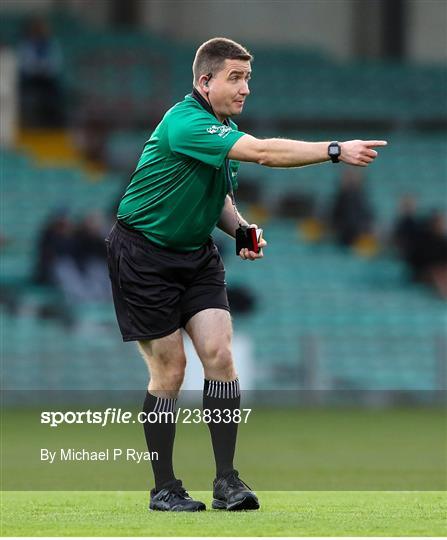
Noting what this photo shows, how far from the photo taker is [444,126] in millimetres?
26250

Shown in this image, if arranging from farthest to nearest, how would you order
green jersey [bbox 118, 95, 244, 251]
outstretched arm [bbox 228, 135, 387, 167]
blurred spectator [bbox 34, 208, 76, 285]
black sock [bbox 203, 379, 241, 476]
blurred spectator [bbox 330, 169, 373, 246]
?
blurred spectator [bbox 330, 169, 373, 246] → blurred spectator [bbox 34, 208, 76, 285] → black sock [bbox 203, 379, 241, 476] → green jersey [bbox 118, 95, 244, 251] → outstretched arm [bbox 228, 135, 387, 167]

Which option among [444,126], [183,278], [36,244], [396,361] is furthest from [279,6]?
[183,278]

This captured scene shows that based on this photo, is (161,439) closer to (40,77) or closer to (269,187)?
(269,187)

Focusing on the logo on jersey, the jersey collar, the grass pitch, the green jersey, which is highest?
the jersey collar

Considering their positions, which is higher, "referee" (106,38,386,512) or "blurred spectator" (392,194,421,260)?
"referee" (106,38,386,512)

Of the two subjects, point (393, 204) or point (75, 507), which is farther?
point (393, 204)

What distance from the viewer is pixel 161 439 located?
7.02m

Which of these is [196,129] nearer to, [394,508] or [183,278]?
[183,278]

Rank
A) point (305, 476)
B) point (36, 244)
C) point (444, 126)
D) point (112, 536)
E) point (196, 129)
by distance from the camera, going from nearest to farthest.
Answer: point (112, 536)
point (196, 129)
point (305, 476)
point (36, 244)
point (444, 126)

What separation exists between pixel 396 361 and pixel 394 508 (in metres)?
12.2

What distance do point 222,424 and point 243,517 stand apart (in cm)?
56

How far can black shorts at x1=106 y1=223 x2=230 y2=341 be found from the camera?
6957 mm

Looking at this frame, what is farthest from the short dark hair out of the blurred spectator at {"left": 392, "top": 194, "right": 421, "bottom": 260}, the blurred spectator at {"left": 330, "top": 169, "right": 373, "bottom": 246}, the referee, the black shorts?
the blurred spectator at {"left": 330, "top": 169, "right": 373, "bottom": 246}

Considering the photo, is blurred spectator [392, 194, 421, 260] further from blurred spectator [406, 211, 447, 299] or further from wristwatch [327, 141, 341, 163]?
wristwatch [327, 141, 341, 163]
